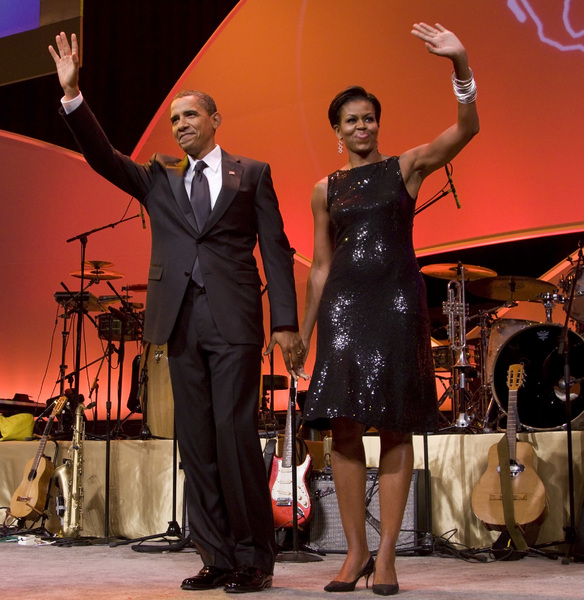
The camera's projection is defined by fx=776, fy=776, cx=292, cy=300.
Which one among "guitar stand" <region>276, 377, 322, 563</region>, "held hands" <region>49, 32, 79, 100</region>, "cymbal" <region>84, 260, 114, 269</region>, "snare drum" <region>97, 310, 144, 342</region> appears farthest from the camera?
"cymbal" <region>84, 260, 114, 269</region>

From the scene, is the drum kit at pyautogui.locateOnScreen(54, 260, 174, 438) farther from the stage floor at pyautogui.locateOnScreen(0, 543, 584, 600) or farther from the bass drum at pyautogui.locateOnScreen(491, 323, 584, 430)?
the bass drum at pyautogui.locateOnScreen(491, 323, 584, 430)

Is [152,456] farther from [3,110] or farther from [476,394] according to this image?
Result: [3,110]

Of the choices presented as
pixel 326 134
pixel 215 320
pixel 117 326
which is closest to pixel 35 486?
pixel 117 326

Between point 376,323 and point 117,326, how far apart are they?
4.31m

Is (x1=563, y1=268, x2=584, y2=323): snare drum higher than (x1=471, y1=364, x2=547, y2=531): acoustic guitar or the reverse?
higher

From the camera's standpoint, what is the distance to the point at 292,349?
7.77ft

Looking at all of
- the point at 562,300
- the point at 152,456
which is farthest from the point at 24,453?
the point at 562,300

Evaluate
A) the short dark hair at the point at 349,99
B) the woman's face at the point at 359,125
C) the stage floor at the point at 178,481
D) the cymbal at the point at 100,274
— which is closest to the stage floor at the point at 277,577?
the stage floor at the point at 178,481

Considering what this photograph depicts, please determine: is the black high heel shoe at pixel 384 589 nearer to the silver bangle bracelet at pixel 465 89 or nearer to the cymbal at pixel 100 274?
the silver bangle bracelet at pixel 465 89

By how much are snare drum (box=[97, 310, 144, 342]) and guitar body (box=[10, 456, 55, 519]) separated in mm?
1851

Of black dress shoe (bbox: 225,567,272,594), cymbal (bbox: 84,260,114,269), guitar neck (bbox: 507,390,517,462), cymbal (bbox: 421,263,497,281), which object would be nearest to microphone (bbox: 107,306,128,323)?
cymbal (bbox: 84,260,114,269)

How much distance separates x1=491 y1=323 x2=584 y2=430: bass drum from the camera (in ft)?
12.8

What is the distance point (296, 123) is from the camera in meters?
6.57

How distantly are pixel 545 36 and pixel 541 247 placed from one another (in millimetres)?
1563
